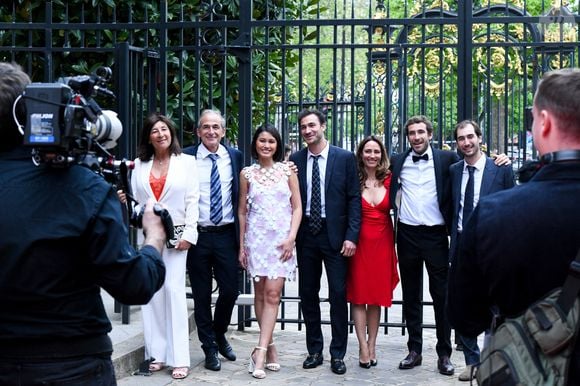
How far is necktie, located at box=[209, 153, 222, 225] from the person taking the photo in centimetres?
772

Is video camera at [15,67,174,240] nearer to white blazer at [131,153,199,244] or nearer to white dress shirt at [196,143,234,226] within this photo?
white blazer at [131,153,199,244]

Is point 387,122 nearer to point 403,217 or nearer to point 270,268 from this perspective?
point 403,217

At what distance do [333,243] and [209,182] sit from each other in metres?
1.10

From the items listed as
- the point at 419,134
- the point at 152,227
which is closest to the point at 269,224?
the point at 419,134

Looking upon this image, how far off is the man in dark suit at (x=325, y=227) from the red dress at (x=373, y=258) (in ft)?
0.33

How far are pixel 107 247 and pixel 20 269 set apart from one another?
0.94ft

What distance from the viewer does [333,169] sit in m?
7.72

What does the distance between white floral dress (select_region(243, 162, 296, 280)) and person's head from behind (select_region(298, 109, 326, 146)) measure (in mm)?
319

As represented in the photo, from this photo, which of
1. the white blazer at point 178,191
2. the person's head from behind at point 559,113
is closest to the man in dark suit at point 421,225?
the white blazer at point 178,191

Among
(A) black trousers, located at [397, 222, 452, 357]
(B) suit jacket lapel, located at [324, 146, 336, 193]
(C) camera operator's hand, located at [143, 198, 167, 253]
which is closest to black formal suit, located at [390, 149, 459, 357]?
(A) black trousers, located at [397, 222, 452, 357]

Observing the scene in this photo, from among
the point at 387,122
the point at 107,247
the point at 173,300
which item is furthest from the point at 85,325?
the point at 387,122

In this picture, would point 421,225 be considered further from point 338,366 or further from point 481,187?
point 338,366

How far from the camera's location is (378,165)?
7.82m

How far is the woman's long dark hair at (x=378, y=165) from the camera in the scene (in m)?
7.80
